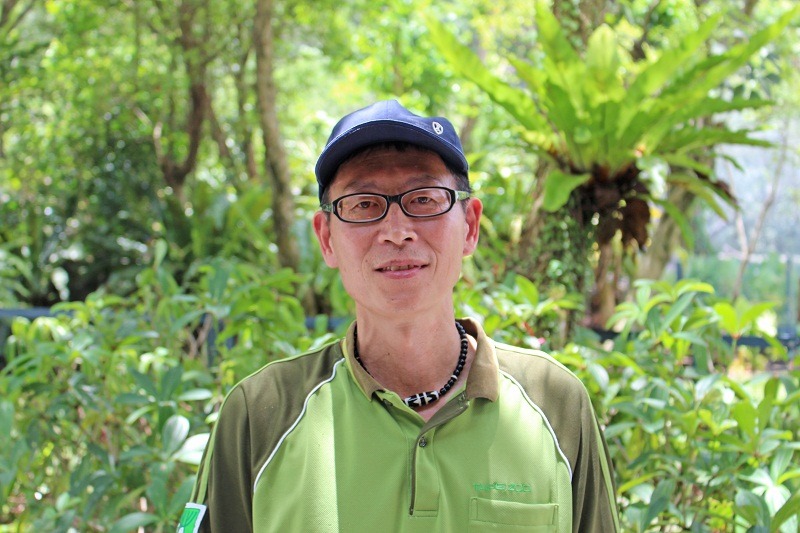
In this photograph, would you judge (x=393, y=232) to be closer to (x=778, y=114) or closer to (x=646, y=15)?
(x=646, y=15)

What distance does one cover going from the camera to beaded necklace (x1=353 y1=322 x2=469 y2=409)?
1.50 meters

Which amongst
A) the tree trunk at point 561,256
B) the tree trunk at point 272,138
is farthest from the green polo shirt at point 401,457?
the tree trunk at point 272,138

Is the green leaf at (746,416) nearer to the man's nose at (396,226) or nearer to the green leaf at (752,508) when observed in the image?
the green leaf at (752,508)

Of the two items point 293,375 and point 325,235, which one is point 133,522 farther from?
point 325,235

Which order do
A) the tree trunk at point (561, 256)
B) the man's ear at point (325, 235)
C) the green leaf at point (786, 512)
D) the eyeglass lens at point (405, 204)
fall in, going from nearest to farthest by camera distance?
the eyeglass lens at point (405, 204)
the man's ear at point (325, 235)
the green leaf at point (786, 512)
the tree trunk at point (561, 256)

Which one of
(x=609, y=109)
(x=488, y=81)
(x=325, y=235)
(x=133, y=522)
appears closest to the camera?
(x=325, y=235)

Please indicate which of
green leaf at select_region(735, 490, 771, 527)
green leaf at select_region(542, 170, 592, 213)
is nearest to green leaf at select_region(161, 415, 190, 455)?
green leaf at select_region(735, 490, 771, 527)

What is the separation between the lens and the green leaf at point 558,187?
3.18 meters

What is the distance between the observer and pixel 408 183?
1.48 m

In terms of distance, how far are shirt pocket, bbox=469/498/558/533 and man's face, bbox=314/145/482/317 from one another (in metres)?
0.36

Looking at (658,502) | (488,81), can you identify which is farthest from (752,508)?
(488,81)

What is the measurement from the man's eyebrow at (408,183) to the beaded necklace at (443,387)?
298 mm

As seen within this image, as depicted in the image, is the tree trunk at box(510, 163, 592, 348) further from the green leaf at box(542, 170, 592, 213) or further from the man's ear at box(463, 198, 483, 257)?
the man's ear at box(463, 198, 483, 257)

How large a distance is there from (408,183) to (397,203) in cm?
5
